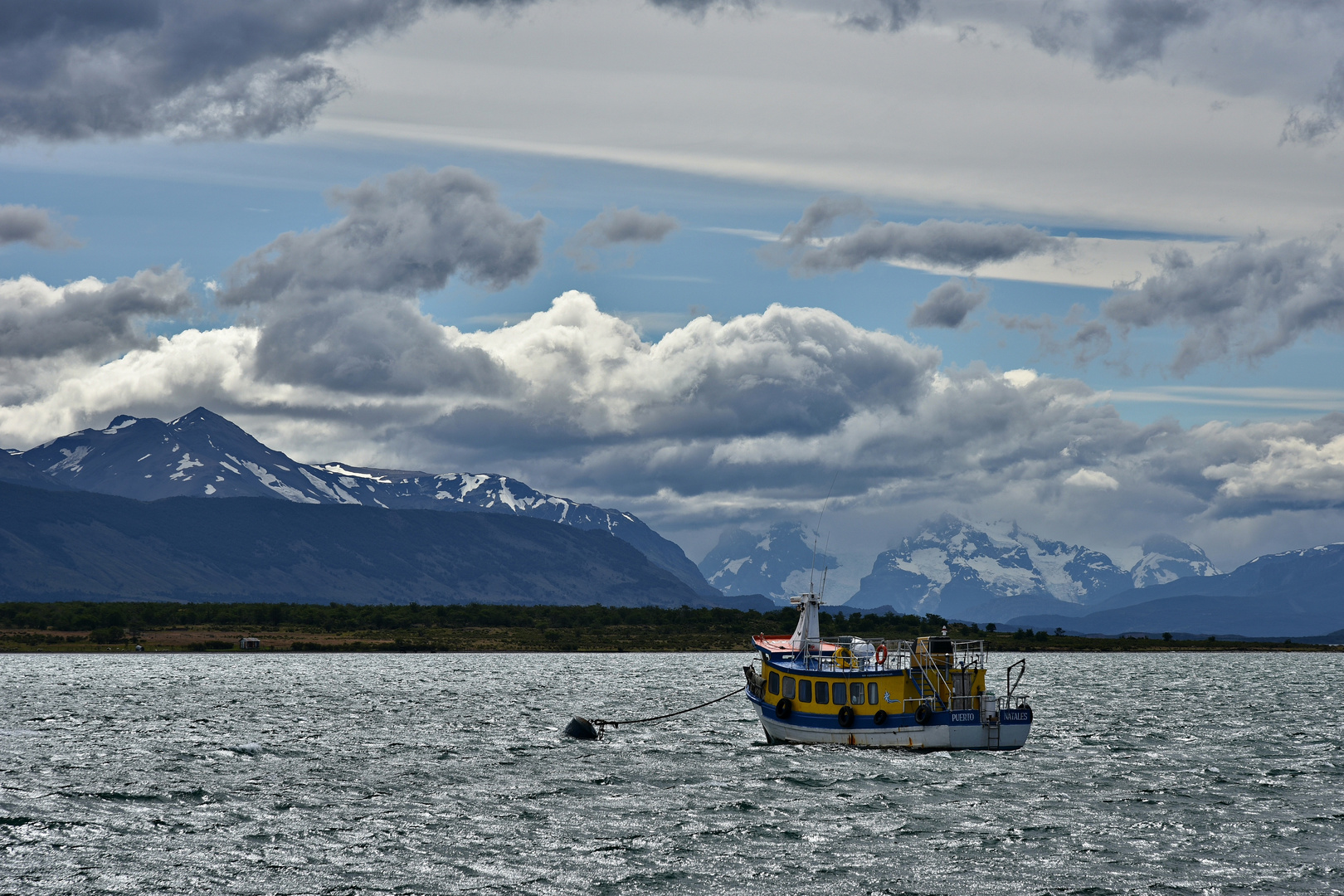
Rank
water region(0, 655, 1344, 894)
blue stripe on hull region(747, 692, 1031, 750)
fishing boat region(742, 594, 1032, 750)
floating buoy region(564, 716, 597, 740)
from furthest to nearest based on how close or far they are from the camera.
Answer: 1. floating buoy region(564, 716, 597, 740)
2. fishing boat region(742, 594, 1032, 750)
3. blue stripe on hull region(747, 692, 1031, 750)
4. water region(0, 655, 1344, 894)

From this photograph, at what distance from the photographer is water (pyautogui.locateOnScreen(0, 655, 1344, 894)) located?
5209cm

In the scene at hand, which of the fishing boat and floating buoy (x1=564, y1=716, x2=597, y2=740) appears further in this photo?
floating buoy (x1=564, y1=716, x2=597, y2=740)

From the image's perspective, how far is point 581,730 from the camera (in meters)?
104

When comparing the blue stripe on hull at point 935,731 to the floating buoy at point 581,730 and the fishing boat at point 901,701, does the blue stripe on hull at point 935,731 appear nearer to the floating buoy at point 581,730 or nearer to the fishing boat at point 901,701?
the fishing boat at point 901,701

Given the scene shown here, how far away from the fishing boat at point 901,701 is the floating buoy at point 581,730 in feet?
55.6

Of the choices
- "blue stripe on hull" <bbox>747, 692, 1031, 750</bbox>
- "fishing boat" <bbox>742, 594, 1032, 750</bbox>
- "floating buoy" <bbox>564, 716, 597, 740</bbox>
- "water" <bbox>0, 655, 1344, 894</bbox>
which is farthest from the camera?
"floating buoy" <bbox>564, 716, 597, 740</bbox>

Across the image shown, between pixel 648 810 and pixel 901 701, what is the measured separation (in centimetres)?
2824

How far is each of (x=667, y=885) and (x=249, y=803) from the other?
30.0 meters

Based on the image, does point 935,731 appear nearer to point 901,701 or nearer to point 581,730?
point 901,701

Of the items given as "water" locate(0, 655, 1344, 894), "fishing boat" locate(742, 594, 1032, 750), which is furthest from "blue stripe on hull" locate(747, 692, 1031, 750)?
"water" locate(0, 655, 1344, 894)

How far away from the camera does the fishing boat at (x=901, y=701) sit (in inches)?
3499

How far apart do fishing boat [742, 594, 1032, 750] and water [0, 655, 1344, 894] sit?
1803 millimetres

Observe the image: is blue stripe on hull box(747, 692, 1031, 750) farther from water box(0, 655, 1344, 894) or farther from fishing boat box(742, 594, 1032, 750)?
water box(0, 655, 1344, 894)

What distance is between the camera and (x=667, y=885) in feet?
166
